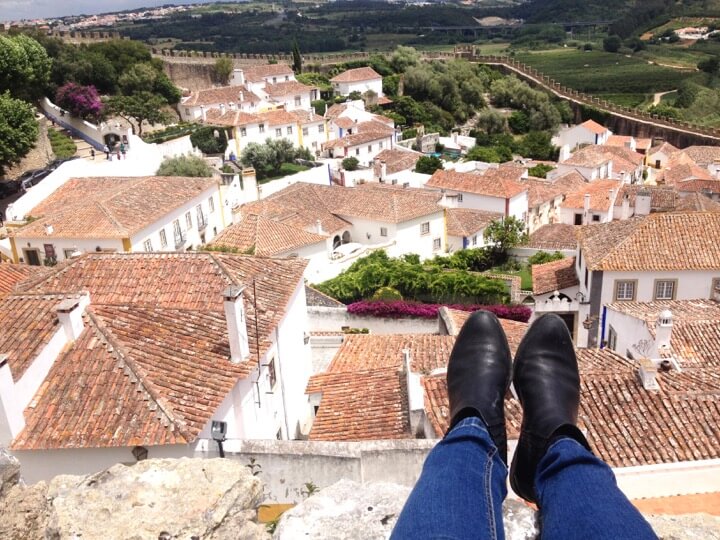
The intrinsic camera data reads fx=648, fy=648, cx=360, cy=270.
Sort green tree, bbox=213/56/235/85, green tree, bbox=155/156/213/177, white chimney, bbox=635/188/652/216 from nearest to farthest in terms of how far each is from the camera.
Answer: white chimney, bbox=635/188/652/216 < green tree, bbox=155/156/213/177 < green tree, bbox=213/56/235/85

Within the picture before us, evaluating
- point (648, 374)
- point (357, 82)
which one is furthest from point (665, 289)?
point (357, 82)

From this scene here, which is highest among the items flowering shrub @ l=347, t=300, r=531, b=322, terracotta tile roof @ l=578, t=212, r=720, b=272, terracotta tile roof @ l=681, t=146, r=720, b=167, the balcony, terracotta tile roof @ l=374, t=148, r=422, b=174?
terracotta tile roof @ l=578, t=212, r=720, b=272

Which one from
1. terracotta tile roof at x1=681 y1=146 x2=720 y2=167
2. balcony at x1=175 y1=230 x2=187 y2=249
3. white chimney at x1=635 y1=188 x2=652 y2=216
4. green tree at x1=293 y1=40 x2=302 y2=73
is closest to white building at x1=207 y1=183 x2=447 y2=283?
balcony at x1=175 y1=230 x2=187 y2=249

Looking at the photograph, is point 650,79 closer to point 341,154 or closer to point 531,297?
point 341,154

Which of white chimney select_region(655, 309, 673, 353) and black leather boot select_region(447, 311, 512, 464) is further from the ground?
black leather boot select_region(447, 311, 512, 464)

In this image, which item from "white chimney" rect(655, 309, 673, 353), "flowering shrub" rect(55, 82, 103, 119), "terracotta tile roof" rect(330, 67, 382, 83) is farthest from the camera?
"terracotta tile roof" rect(330, 67, 382, 83)

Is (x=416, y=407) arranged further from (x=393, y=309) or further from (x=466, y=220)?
(x=466, y=220)

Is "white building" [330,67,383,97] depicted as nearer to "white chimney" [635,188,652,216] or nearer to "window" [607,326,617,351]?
"white chimney" [635,188,652,216]


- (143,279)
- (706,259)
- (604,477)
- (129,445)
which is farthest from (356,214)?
(604,477)
